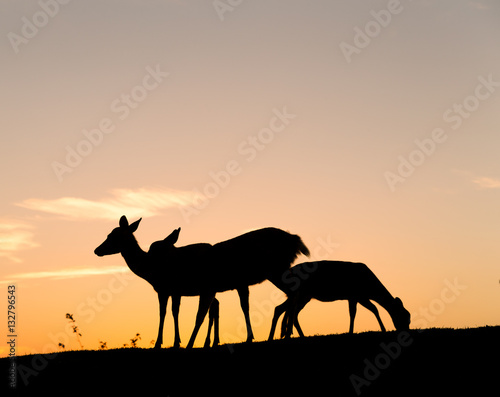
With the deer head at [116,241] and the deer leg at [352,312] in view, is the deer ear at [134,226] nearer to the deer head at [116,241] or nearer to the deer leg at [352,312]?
Result: the deer head at [116,241]

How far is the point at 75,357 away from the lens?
54.8 ft

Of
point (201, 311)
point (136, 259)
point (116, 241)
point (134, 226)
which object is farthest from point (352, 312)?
point (116, 241)

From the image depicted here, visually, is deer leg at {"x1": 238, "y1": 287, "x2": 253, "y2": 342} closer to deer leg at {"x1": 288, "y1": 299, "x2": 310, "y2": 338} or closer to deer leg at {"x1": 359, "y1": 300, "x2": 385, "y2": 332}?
deer leg at {"x1": 288, "y1": 299, "x2": 310, "y2": 338}

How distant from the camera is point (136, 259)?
63.9 ft

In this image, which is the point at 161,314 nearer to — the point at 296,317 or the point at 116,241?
the point at 116,241

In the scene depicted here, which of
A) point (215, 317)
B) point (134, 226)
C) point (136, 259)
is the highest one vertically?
point (134, 226)

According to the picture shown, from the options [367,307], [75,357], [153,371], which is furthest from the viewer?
[367,307]

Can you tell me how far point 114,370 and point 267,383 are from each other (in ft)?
12.8

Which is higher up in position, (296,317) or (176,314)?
(176,314)

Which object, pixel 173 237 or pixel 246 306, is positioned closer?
pixel 246 306

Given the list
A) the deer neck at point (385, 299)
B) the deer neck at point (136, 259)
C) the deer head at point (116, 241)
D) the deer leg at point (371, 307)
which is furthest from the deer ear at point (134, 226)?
the deer neck at point (385, 299)

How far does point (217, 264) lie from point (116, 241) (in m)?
3.33

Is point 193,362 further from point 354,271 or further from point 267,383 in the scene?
point 354,271

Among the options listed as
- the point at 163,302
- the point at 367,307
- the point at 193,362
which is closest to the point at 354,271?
the point at 367,307
